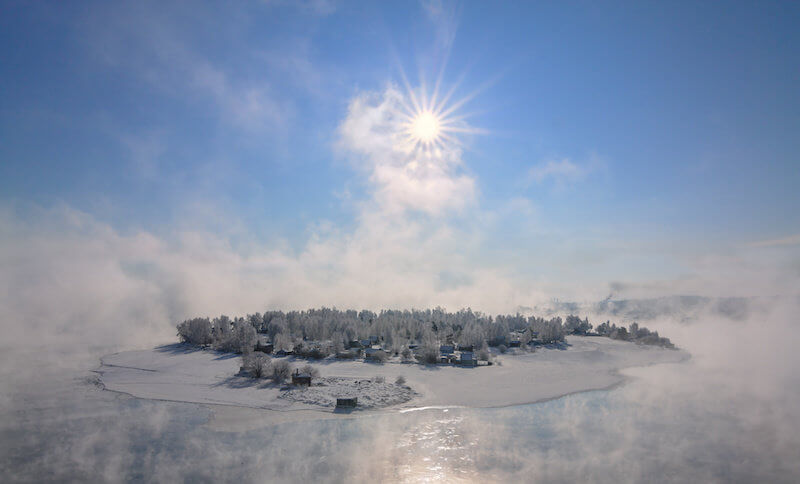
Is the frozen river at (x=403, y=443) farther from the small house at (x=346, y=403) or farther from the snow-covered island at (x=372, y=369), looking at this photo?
the snow-covered island at (x=372, y=369)

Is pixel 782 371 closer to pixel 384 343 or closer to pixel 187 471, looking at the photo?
pixel 384 343

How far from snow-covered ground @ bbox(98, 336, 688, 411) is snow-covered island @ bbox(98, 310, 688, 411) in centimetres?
13

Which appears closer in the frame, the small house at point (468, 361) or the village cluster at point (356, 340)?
the village cluster at point (356, 340)

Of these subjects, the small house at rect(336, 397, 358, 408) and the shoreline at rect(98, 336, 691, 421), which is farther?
the shoreline at rect(98, 336, 691, 421)

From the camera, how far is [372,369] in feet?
196

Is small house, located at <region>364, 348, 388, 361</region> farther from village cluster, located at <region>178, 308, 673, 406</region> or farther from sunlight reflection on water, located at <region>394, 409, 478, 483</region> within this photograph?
→ sunlight reflection on water, located at <region>394, 409, 478, 483</region>

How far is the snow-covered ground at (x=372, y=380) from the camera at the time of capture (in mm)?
40094

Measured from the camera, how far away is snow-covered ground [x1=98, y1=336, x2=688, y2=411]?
40.1 m

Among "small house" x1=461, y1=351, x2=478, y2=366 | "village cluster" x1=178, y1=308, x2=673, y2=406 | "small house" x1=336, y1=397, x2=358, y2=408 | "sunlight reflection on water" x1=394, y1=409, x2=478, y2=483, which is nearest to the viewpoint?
"sunlight reflection on water" x1=394, y1=409, x2=478, y2=483

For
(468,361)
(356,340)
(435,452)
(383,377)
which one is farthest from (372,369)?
(435,452)

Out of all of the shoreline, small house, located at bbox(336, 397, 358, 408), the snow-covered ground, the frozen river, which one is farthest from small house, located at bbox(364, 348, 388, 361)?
the frozen river

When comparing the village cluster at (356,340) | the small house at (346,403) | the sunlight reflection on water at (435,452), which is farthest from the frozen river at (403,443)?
the village cluster at (356,340)

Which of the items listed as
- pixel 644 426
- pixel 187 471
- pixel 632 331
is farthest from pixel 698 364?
pixel 187 471

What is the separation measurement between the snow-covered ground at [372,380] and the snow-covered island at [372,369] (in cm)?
13
